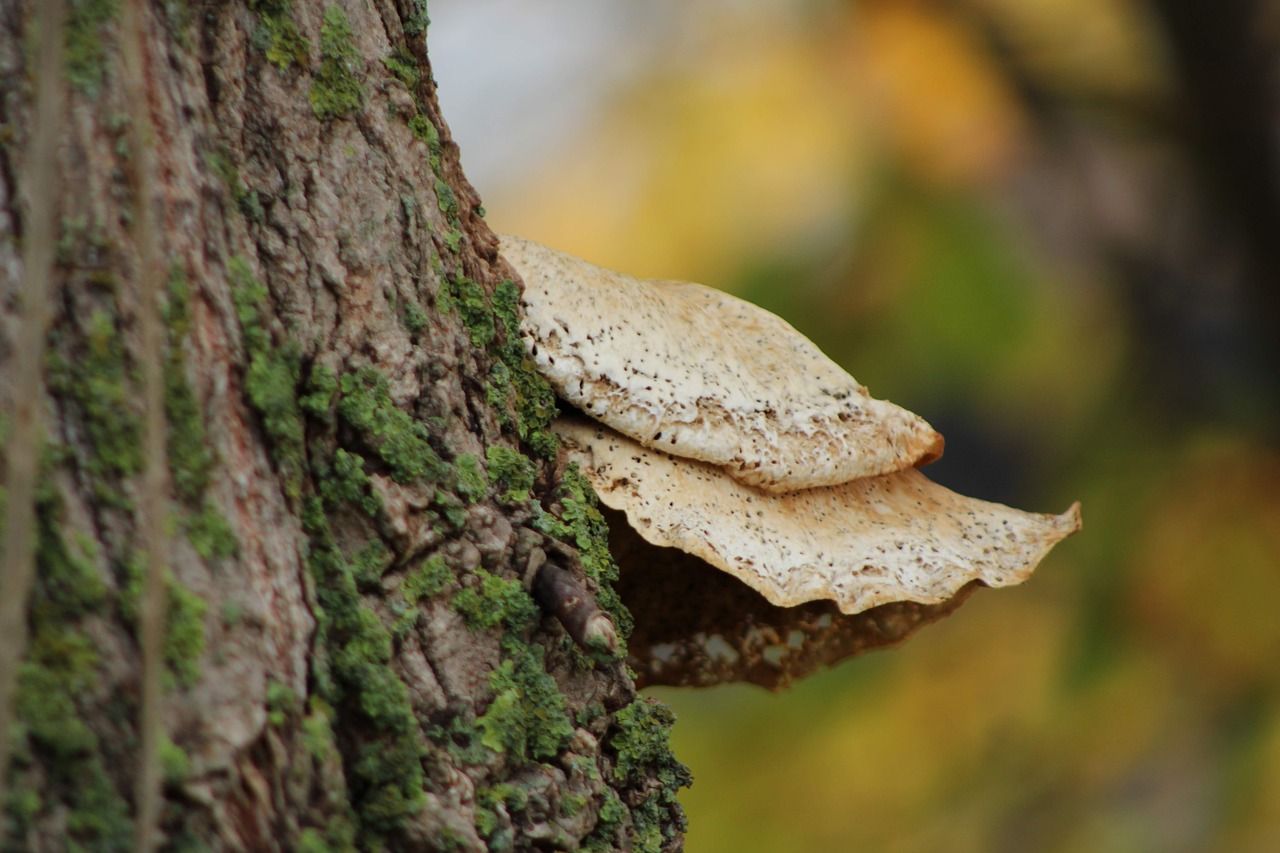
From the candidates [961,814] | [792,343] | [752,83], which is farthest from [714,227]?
[792,343]

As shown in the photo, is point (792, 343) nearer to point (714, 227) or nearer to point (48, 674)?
point (48, 674)

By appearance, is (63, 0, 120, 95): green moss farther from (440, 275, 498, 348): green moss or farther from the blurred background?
the blurred background

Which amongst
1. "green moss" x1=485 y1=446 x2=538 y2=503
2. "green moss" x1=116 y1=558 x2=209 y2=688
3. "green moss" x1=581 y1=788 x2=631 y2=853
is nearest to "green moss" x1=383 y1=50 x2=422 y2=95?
"green moss" x1=485 y1=446 x2=538 y2=503

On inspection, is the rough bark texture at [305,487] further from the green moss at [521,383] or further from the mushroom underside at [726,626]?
the mushroom underside at [726,626]

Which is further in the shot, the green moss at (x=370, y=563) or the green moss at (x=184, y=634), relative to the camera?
the green moss at (x=370, y=563)

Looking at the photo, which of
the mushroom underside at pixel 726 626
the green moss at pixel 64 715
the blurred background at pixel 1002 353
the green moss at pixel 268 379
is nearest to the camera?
the green moss at pixel 64 715

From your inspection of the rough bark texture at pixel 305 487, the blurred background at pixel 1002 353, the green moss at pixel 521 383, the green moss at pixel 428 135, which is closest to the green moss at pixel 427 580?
the rough bark texture at pixel 305 487

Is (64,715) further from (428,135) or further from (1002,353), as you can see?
(1002,353)
